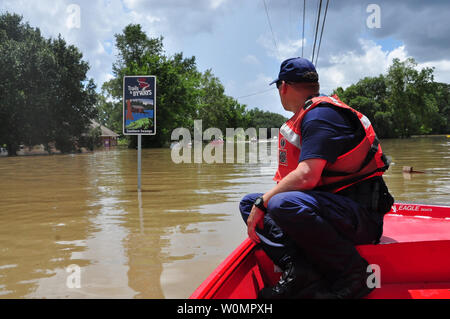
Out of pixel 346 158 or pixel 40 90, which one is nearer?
pixel 346 158

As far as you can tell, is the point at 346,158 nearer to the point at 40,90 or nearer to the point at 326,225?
the point at 326,225

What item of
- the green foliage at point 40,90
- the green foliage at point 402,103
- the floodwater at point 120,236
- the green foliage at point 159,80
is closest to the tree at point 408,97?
the green foliage at point 402,103

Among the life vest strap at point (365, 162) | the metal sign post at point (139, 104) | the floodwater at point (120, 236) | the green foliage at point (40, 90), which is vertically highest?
the green foliage at point (40, 90)

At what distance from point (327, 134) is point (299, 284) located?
2.86 ft

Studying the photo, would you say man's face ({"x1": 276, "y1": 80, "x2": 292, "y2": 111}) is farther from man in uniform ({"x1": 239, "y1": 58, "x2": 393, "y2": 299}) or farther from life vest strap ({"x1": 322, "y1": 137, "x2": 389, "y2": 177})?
life vest strap ({"x1": 322, "y1": 137, "x2": 389, "y2": 177})

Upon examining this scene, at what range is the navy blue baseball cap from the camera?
263 centimetres

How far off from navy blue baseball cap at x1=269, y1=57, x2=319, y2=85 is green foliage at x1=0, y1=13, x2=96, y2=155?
41.6m

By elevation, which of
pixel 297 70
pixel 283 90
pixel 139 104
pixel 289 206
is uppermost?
pixel 139 104

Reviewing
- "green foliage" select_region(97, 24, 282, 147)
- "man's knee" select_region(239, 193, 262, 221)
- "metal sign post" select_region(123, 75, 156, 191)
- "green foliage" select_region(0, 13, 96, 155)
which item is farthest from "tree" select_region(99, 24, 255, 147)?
"man's knee" select_region(239, 193, 262, 221)

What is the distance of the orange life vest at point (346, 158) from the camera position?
244cm

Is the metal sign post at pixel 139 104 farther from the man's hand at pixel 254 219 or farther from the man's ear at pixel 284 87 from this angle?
the man's hand at pixel 254 219

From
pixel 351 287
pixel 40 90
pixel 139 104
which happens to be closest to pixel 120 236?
pixel 351 287

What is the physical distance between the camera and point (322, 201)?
2.38 metres
